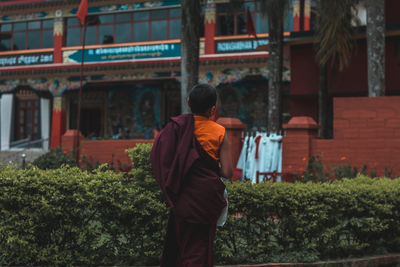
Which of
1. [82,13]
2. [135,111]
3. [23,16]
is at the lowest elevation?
[135,111]

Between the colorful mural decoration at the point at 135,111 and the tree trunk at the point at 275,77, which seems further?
the colorful mural decoration at the point at 135,111

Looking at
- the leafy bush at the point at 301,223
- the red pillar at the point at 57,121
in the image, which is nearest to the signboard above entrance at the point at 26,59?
the red pillar at the point at 57,121

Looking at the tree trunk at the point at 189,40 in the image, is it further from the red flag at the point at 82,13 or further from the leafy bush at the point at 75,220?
the leafy bush at the point at 75,220

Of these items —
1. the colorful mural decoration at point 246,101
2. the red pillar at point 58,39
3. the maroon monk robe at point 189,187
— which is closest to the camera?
the maroon monk robe at point 189,187

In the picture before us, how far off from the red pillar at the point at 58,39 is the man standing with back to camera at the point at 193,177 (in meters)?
19.3

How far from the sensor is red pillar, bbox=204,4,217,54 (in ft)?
62.1

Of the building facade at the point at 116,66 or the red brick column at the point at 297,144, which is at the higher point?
the building facade at the point at 116,66

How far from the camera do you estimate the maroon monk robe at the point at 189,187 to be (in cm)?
311

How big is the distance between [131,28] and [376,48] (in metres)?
13.2

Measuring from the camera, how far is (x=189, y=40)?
1062 cm

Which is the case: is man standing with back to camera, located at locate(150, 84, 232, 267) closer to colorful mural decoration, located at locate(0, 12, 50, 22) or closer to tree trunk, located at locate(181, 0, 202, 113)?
tree trunk, located at locate(181, 0, 202, 113)

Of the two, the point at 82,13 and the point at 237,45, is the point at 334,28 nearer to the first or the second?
the point at 237,45

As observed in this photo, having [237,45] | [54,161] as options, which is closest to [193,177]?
[54,161]

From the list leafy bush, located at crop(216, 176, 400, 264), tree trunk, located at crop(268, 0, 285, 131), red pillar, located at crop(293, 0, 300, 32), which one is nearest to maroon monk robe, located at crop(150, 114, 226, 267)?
leafy bush, located at crop(216, 176, 400, 264)
